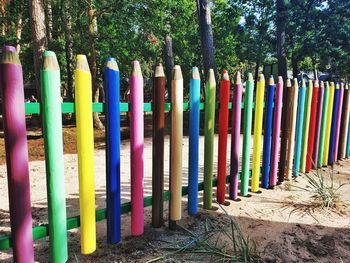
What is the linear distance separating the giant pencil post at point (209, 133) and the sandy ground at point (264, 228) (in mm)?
237

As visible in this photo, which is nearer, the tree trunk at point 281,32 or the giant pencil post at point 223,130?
the giant pencil post at point 223,130

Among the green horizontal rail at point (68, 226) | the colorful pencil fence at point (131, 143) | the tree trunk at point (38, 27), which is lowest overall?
the green horizontal rail at point (68, 226)

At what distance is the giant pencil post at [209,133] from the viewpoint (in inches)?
123

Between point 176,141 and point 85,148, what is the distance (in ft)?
3.03

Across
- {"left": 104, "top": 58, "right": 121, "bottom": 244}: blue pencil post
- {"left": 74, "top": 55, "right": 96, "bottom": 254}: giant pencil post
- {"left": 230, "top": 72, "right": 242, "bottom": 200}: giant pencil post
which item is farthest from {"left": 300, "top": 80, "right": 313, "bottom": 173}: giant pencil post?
{"left": 74, "top": 55, "right": 96, "bottom": 254}: giant pencil post

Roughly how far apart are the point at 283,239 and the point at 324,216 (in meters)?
0.83

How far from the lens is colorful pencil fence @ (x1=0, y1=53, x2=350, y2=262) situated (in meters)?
2.01

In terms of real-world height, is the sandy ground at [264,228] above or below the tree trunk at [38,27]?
below

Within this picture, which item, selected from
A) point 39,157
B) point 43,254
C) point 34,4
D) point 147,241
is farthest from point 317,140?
point 34,4

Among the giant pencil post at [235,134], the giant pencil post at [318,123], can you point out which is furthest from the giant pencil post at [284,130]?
the giant pencil post at [235,134]

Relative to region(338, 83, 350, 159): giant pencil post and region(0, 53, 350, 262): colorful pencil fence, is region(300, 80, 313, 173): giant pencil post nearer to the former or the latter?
region(0, 53, 350, 262): colorful pencil fence

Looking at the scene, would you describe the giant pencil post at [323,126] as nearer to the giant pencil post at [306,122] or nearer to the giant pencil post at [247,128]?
the giant pencil post at [306,122]

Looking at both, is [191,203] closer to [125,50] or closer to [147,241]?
[147,241]

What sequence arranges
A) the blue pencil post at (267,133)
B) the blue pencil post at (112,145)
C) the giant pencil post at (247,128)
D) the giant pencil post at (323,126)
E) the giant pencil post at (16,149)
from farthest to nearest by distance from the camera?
1. the giant pencil post at (323,126)
2. the blue pencil post at (267,133)
3. the giant pencil post at (247,128)
4. the blue pencil post at (112,145)
5. the giant pencil post at (16,149)
